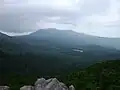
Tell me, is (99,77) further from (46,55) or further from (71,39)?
(71,39)

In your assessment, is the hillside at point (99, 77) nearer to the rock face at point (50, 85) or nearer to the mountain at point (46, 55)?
the mountain at point (46, 55)

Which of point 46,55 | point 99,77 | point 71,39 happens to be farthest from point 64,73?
point 71,39

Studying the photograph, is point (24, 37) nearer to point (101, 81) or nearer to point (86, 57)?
point (86, 57)

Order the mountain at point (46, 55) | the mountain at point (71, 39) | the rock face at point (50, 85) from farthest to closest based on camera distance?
1. the mountain at point (71, 39)
2. the mountain at point (46, 55)
3. the rock face at point (50, 85)

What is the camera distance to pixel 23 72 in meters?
6.99

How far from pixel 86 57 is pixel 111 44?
122cm

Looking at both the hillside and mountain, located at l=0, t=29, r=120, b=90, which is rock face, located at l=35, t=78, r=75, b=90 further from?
mountain, located at l=0, t=29, r=120, b=90


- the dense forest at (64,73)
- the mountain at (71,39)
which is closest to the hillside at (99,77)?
the dense forest at (64,73)

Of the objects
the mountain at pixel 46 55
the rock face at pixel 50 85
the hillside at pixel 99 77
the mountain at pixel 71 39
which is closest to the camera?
the rock face at pixel 50 85

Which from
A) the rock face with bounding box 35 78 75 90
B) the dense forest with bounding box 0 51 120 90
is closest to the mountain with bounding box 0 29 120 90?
the dense forest with bounding box 0 51 120 90

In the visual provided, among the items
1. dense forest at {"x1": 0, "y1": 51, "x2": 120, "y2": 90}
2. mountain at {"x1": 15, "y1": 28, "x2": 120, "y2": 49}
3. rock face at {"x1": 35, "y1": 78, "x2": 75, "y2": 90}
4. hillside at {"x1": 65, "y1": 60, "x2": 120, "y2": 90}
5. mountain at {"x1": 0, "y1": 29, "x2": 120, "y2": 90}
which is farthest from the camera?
mountain at {"x1": 15, "y1": 28, "x2": 120, "y2": 49}

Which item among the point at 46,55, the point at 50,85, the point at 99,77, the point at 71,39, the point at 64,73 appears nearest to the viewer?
the point at 50,85

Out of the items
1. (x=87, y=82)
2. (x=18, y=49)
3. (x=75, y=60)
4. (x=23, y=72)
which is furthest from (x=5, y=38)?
(x=87, y=82)

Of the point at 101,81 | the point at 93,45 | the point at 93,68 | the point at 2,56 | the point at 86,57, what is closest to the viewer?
the point at 101,81
